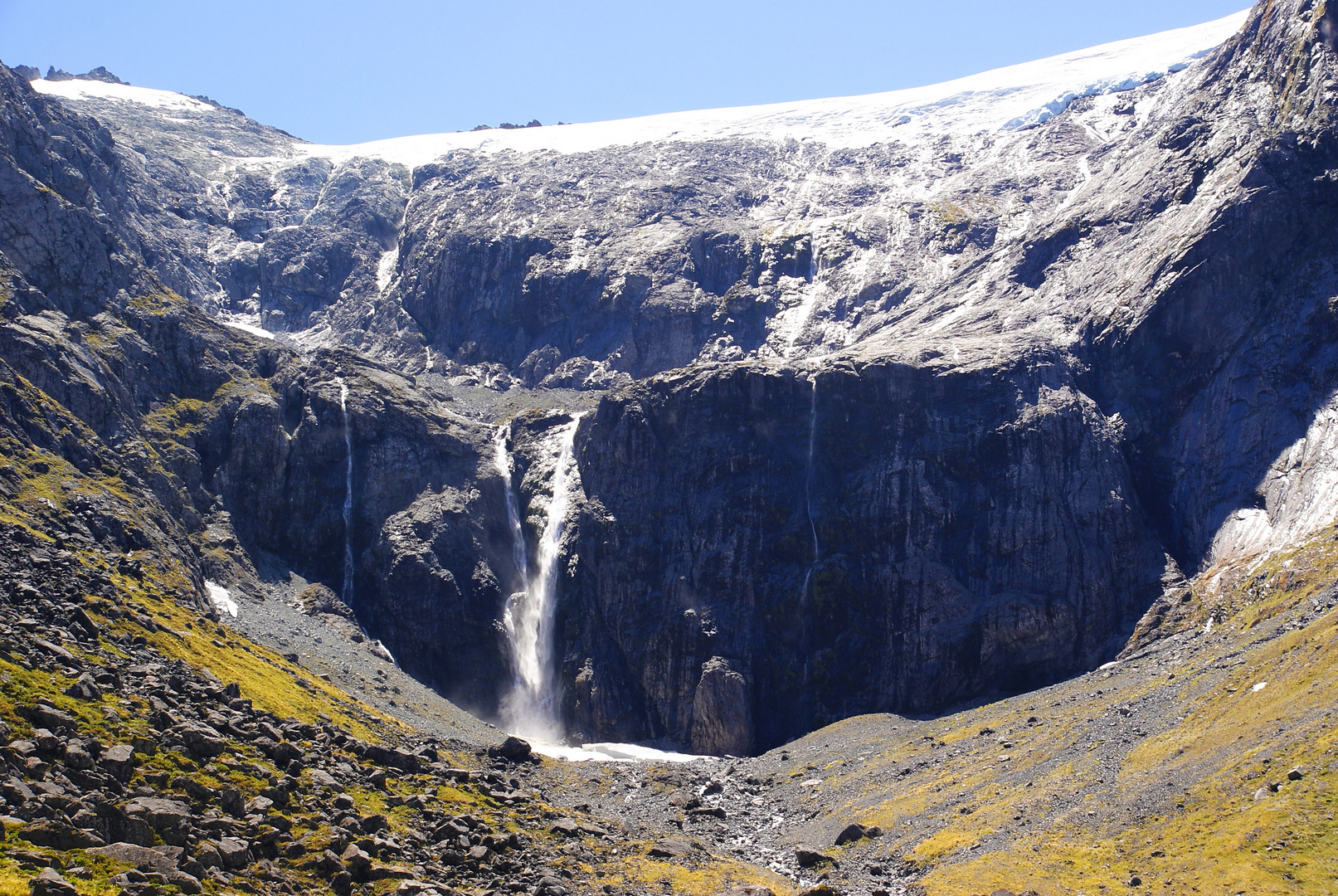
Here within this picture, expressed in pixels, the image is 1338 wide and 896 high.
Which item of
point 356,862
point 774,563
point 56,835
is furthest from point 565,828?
point 774,563

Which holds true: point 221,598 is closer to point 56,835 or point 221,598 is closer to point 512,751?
point 512,751

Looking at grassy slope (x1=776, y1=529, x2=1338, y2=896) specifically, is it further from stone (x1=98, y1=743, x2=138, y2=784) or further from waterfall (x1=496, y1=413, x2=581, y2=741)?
stone (x1=98, y1=743, x2=138, y2=784)

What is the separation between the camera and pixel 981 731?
91.2m

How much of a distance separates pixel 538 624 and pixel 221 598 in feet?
121

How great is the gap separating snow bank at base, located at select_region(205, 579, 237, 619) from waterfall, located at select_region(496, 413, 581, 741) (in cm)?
3215

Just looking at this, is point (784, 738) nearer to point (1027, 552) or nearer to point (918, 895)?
point (1027, 552)

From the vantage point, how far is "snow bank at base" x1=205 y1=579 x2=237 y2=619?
342 ft

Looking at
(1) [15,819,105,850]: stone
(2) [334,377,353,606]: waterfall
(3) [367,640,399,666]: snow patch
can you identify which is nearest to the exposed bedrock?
(3) [367,640,399,666]: snow patch

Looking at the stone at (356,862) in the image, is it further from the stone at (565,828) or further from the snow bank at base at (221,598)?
the snow bank at base at (221,598)

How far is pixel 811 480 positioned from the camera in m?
124

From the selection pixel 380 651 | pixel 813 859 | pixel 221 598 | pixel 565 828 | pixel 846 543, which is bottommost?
pixel 813 859

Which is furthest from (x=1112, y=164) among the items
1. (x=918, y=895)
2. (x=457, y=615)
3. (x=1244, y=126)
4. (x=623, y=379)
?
(x=918, y=895)

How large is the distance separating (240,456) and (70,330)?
2407 centimetres

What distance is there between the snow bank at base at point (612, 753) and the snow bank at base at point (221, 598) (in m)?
33.9
